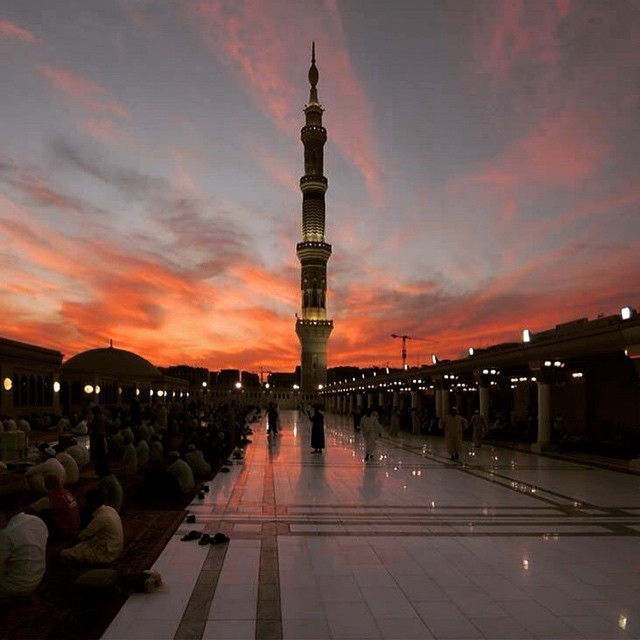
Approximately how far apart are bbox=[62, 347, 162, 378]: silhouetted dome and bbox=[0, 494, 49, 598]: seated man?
1251 inches

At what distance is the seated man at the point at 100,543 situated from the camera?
6.63 metres

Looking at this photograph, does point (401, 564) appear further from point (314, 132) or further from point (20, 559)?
point (314, 132)

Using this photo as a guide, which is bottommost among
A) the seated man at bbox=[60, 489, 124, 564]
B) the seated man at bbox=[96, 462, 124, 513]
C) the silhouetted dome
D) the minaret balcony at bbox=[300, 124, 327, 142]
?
the seated man at bbox=[60, 489, 124, 564]

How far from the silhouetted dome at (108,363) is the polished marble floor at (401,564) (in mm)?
27028

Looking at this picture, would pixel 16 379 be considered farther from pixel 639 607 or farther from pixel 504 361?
pixel 639 607

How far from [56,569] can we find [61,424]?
1999 centimetres

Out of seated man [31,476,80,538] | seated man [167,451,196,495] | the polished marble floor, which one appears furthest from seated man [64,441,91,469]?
seated man [31,476,80,538]

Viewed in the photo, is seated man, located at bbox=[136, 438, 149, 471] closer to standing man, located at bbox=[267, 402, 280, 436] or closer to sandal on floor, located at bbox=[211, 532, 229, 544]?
sandal on floor, located at bbox=[211, 532, 229, 544]

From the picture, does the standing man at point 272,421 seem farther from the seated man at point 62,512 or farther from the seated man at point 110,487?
the seated man at point 62,512

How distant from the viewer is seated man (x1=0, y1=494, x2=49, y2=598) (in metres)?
5.50

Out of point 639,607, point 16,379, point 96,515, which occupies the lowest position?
point 639,607

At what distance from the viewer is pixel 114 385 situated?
4219 centimetres

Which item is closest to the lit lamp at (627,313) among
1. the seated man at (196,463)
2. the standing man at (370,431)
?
the standing man at (370,431)

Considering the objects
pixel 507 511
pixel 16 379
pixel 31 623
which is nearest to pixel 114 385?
pixel 16 379
